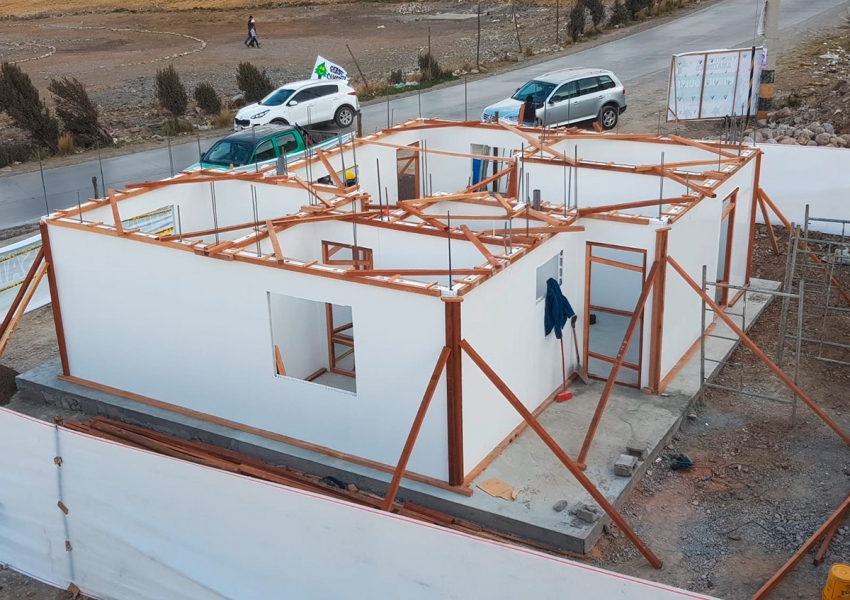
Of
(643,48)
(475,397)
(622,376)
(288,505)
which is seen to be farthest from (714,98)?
(288,505)

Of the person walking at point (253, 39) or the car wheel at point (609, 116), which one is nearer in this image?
the car wheel at point (609, 116)

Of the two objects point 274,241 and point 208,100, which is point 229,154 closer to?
point 274,241

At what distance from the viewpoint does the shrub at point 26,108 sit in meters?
30.0

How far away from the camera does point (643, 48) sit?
37.2m

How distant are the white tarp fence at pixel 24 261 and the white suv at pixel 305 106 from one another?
9.63 m

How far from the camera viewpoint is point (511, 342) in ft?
37.3

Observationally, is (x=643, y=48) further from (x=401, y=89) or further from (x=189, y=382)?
(x=189, y=382)

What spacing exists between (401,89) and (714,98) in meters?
12.9

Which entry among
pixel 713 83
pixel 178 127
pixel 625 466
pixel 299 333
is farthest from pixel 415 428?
pixel 178 127

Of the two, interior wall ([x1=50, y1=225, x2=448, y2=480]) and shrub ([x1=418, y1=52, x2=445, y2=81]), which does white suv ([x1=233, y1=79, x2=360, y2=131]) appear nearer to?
shrub ([x1=418, y1=52, x2=445, y2=81])

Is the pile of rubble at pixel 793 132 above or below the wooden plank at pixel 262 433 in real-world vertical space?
above

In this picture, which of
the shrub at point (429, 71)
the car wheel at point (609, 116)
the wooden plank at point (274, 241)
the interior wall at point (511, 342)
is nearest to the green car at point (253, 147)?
the car wheel at point (609, 116)

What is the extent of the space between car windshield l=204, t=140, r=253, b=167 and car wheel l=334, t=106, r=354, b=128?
24.7 ft

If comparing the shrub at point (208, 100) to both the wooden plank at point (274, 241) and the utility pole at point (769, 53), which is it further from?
the wooden plank at point (274, 241)
